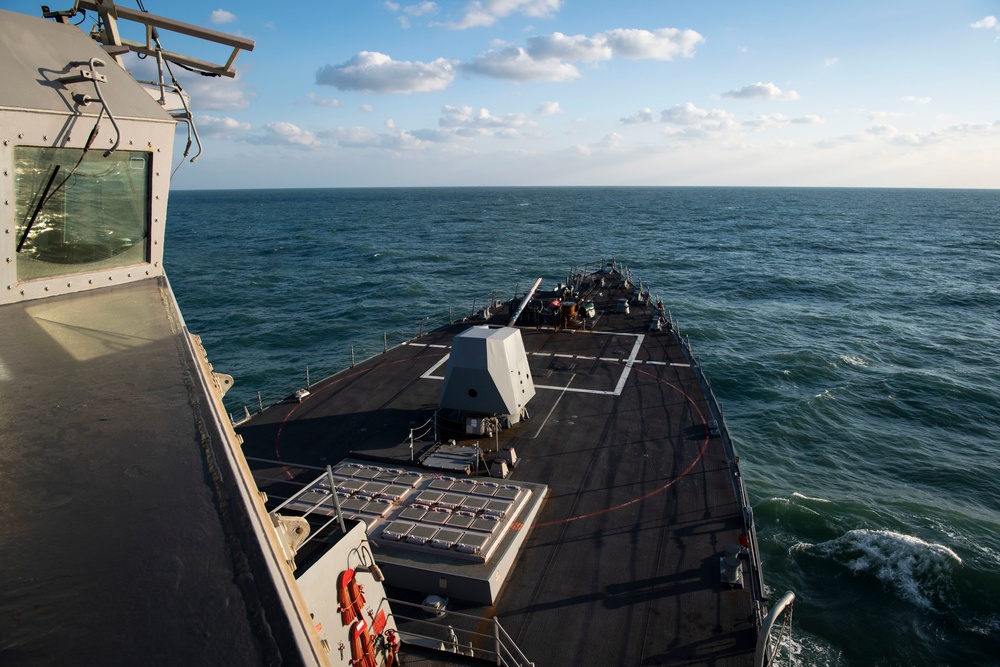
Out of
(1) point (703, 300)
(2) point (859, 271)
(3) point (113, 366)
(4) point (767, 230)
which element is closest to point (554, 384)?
(3) point (113, 366)

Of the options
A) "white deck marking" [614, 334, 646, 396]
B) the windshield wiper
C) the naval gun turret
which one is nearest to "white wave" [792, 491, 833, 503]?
"white deck marking" [614, 334, 646, 396]

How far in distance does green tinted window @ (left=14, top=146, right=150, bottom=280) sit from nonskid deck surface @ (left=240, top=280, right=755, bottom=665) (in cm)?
962

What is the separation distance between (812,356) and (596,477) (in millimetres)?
35854

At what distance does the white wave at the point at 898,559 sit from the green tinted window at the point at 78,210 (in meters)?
25.9

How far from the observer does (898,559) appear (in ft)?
78.2

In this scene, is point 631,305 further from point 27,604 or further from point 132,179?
point 27,604

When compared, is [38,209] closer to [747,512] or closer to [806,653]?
[747,512]

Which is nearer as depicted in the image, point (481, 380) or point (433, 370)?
point (481, 380)

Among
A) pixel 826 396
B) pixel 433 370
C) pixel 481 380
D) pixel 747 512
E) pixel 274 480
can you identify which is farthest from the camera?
pixel 826 396

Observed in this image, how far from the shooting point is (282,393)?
40500 millimetres

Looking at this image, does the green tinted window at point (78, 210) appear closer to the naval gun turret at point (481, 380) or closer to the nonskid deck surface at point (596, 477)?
the nonskid deck surface at point (596, 477)

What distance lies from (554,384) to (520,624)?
49.8 ft

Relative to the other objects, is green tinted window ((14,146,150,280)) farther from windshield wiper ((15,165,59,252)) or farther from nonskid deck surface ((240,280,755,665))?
nonskid deck surface ((240,280,755,665))

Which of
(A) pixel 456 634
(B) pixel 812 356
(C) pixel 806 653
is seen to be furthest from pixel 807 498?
(B) pixel 812 356
